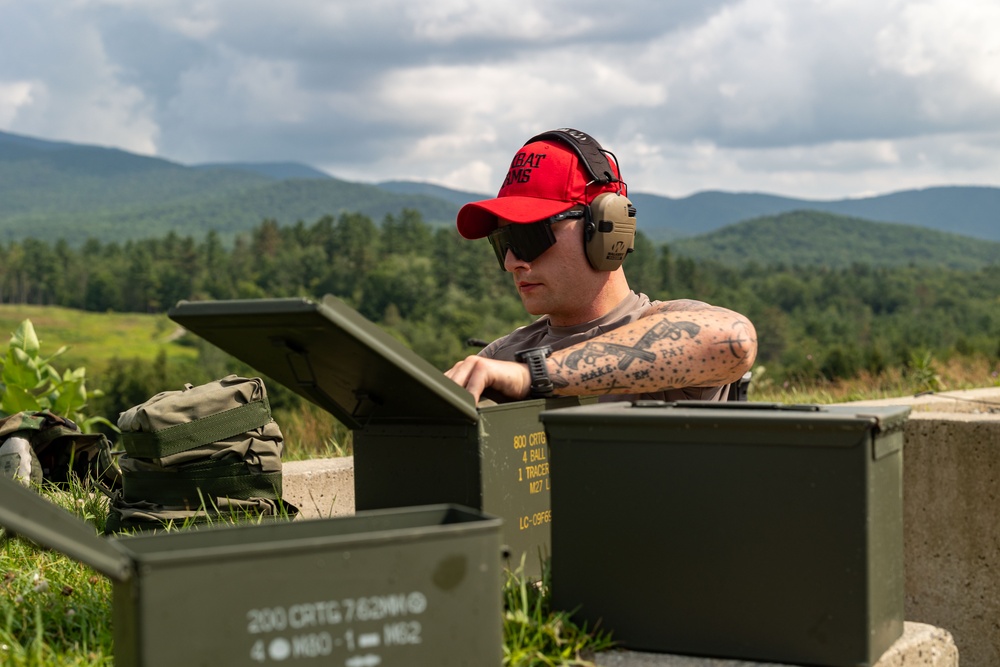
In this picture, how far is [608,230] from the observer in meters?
3.27

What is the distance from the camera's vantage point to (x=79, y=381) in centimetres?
653

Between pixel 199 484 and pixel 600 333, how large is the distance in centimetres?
155

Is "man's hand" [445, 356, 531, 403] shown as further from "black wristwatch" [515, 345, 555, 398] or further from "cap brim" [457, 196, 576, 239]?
"cap brim" [457, 196, 576, 239]

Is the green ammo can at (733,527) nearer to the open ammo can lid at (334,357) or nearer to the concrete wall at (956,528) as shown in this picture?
the open ammo can lid at (334,357)

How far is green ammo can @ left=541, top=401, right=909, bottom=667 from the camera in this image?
2.05 m

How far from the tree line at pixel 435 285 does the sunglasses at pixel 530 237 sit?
79740mm

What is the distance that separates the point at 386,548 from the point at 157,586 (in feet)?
1.22

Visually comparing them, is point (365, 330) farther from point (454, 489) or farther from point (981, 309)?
point (981, 309)

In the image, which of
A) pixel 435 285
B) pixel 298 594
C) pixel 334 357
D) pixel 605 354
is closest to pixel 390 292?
pixel 435 285

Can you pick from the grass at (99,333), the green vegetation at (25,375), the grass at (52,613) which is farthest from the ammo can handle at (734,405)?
the grass at (99,333)

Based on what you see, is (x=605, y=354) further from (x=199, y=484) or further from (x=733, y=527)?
(x=199, y=484)

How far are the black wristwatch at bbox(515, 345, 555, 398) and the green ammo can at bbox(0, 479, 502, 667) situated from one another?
1034 mm

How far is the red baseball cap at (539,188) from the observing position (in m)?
3.24

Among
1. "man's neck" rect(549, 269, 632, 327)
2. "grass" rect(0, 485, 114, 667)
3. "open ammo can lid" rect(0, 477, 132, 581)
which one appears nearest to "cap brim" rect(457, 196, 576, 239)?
"man's neck" rect(549, 269, 632, 327)
